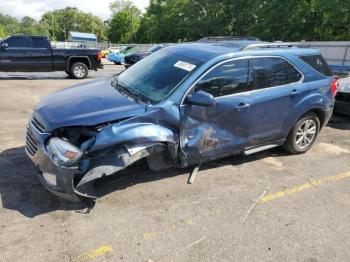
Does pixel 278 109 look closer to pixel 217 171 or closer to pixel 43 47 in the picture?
pixel 217 171

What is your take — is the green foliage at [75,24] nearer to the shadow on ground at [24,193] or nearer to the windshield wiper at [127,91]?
the windshield wiper at [127,91]

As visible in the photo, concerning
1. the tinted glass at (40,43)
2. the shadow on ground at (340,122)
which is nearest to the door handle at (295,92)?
the shadow on ground at (340,122)

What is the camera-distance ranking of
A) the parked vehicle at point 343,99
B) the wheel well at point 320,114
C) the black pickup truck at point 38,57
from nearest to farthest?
the wheel well at point 320,114, the parked vehicle at point 343,99, the black pickup truck at point 38,57

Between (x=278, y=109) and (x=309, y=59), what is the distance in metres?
1.13

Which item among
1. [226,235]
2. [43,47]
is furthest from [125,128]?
[43,47]

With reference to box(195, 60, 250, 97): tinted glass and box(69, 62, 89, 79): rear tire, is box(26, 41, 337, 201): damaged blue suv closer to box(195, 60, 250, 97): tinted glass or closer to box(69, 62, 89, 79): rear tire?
box(195, 60, 250, 97): tinted glass

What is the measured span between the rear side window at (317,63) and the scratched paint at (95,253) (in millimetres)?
Result: 3990

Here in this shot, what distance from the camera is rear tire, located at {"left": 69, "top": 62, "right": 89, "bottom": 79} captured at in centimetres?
1448

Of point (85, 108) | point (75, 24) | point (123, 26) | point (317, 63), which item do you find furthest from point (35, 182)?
point (75, 24)

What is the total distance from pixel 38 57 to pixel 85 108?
11395 millimetres

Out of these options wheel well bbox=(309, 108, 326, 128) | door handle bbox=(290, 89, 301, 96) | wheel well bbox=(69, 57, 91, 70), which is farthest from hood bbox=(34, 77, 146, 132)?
wheel well bbox=(69, 57, 91, 70)

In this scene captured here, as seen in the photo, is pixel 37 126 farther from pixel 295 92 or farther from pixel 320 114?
pixel 320 114

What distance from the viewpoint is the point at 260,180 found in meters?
4.71

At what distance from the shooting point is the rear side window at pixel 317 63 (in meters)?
5.46
